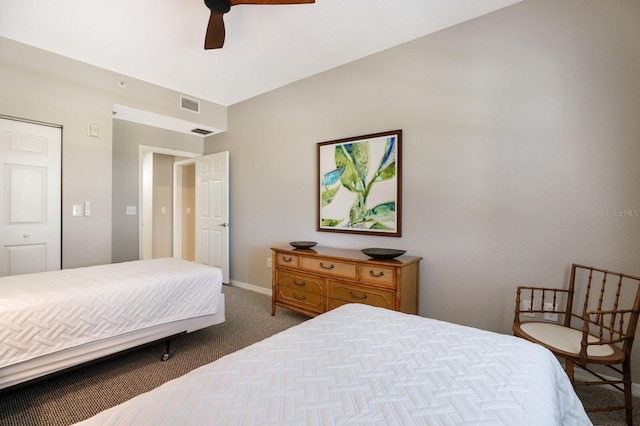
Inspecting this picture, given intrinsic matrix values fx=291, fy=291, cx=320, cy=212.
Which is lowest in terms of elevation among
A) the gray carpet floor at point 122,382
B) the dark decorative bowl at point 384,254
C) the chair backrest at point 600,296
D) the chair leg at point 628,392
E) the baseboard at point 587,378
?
the gray carpet floor at point 122,382

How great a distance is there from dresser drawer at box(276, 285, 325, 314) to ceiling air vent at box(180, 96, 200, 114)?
2734 millimetres

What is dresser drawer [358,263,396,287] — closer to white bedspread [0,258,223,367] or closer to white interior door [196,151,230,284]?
white bedspread [0,258,223,367]

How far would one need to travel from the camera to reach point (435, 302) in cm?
261

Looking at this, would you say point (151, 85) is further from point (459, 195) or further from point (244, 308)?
point (459, 195)

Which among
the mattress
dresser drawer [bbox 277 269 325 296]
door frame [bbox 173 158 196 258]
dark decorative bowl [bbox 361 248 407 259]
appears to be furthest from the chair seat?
door frame [bbox 173 158 196 258]

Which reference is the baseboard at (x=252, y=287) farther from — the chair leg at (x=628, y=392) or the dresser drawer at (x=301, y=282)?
the chair leg at (x=628, y=392)

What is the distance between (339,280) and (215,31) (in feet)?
7.52

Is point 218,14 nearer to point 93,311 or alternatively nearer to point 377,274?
point 93,311

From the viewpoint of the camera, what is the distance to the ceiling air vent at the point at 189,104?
3.92 metres

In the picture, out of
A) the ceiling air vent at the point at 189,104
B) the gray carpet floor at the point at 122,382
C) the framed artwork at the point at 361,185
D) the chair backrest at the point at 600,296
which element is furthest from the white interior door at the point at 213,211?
the chair backrest at the point at 600,296

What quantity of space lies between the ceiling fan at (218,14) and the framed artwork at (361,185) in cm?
144

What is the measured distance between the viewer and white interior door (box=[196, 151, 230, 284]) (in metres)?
4.34

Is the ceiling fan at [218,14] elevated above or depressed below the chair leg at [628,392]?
above

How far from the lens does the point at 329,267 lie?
2768 mm
